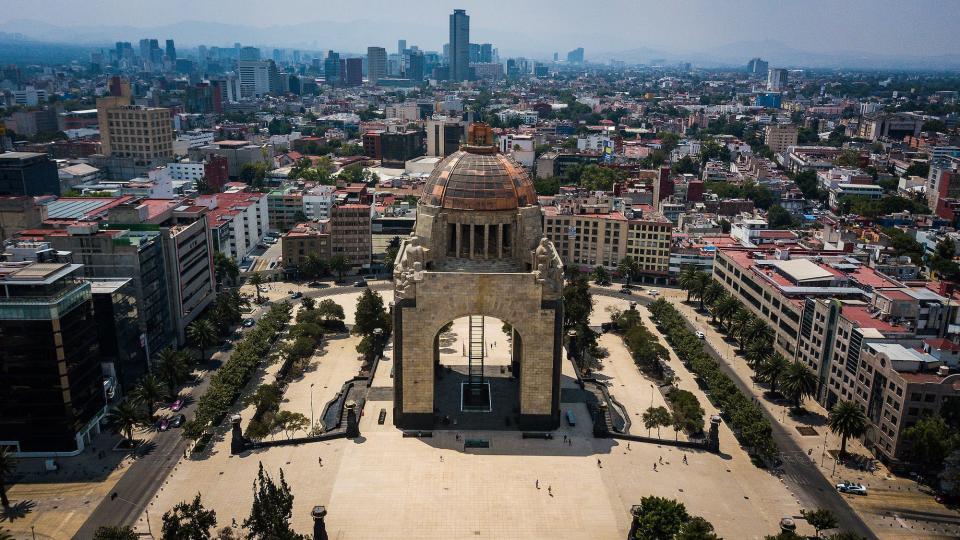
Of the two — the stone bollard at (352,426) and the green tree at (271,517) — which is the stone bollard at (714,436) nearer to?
the stone bollard at (352,426)

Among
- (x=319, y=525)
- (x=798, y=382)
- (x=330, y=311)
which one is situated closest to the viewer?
(x=319, y=525)

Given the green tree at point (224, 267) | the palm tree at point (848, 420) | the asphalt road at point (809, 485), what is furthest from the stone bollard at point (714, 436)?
the green tree at point (224, 267)

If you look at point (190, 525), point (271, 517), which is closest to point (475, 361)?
point (271, 517)

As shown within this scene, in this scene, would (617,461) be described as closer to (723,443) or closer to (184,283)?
(723,443)

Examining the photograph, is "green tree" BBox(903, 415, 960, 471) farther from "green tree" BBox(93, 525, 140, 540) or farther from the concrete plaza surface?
"green tree" BBox(93, 525, 140, 540)

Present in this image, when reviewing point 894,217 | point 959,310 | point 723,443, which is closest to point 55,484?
point 723,443

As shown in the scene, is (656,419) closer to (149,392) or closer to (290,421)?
(290,421)
